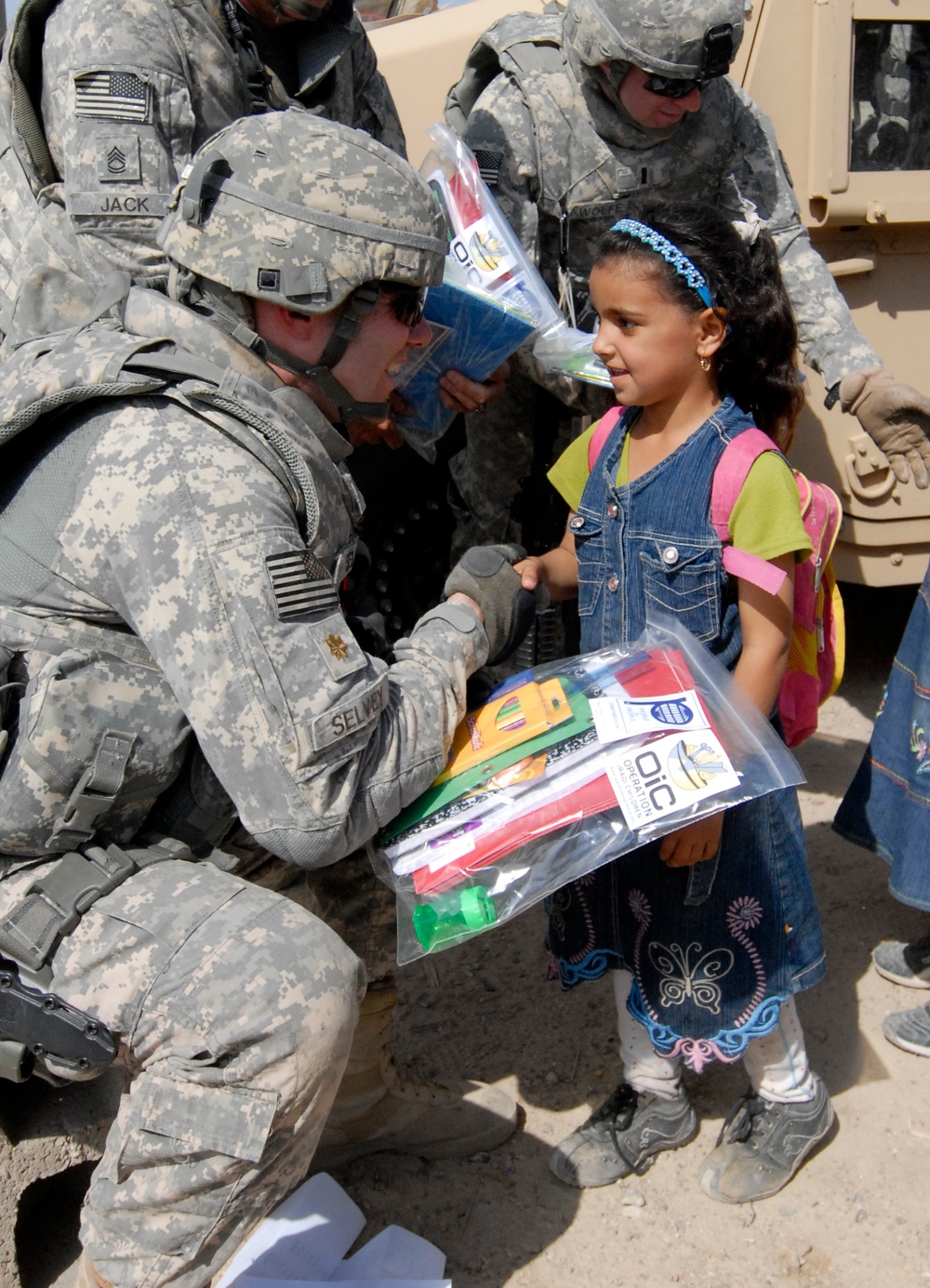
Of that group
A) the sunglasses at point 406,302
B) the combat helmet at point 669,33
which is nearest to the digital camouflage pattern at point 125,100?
the sunglasses at point 406,302

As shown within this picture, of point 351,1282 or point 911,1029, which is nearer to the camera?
point 351,1282

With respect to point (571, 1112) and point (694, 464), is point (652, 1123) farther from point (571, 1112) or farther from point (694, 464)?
point (694, 464)

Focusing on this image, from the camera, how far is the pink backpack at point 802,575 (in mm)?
2023

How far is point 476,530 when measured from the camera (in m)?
3.71

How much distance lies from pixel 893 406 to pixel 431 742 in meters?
1.64

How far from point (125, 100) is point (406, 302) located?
0.93 meters

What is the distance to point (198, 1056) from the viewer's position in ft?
5.64

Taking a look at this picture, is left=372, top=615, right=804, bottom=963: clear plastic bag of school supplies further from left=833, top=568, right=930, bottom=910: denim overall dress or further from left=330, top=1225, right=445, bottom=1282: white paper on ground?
left=833, top=568, right=930, bottom=910: denim overall dress

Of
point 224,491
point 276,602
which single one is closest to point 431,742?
point 276,602

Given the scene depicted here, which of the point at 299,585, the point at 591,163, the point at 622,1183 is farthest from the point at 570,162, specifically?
the point at 622,1183

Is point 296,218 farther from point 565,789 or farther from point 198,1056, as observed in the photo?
point 198,1056

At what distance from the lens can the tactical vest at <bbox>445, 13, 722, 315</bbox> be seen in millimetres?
3109

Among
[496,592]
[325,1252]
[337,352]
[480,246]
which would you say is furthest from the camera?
[480,246]

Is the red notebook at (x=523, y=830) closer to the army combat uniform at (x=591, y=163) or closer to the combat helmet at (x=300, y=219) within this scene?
the combat helmet at (x=300, y=219)
